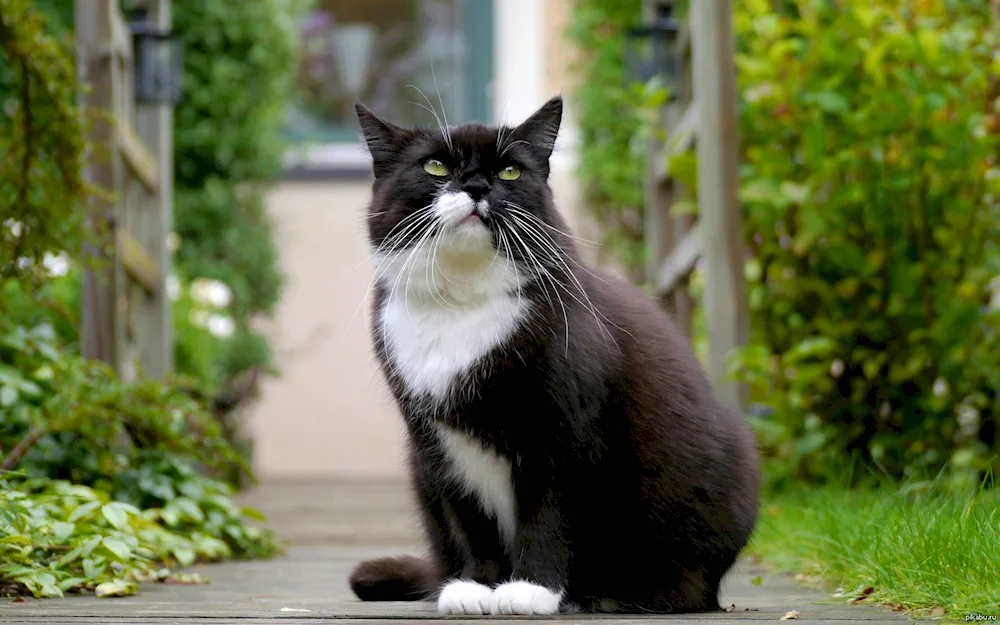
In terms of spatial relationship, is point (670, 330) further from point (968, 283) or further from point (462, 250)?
point (968, 283)

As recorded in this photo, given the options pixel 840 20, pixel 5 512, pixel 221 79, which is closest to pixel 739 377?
pixel 840 20

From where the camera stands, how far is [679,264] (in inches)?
165

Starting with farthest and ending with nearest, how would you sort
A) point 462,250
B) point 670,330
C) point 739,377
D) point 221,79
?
point 221,79
point 739,377
point 670,330
point 462,250

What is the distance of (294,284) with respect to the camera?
7.77 m

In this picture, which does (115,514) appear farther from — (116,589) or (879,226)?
(879,226)

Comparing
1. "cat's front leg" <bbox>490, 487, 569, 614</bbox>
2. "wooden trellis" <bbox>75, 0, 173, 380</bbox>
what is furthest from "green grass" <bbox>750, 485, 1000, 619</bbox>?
"wooden trellis" <bbox>75, 0, 173, 380</bbox>

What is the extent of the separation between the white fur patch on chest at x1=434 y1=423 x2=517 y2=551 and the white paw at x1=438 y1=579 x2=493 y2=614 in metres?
0.13

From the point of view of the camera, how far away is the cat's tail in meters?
2.27

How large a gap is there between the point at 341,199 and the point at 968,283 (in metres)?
5.15

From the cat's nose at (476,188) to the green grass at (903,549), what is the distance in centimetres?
92

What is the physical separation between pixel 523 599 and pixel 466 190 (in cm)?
68

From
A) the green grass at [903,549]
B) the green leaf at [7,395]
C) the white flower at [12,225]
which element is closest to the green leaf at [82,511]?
the green leaf at [7,395]

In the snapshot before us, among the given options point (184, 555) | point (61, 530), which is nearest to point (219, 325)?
point (184, 555)

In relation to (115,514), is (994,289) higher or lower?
higher
